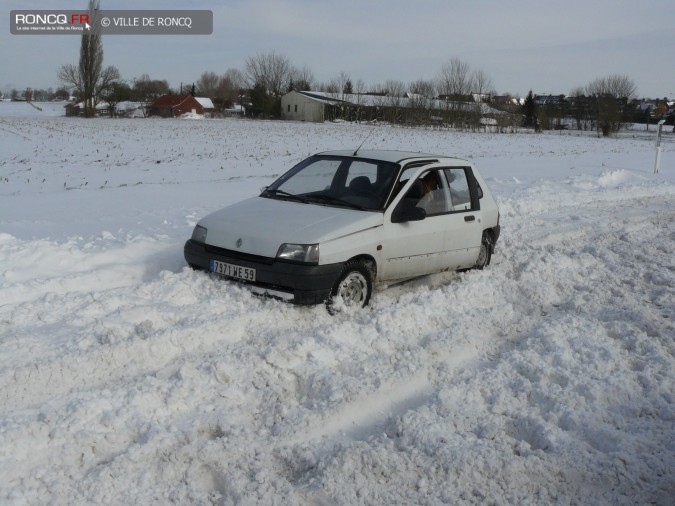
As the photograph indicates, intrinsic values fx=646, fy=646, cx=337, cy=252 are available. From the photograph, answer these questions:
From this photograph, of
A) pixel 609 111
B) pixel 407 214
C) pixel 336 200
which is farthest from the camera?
pixel 609 111

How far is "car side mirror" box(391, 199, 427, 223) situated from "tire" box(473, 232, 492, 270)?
1.65 m

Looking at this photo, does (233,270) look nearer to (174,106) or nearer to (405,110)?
(405,110)

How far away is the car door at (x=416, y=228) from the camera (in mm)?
6895

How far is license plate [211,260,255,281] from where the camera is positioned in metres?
6.27

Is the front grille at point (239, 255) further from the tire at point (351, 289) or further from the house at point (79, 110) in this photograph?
the house at point (79, 110)

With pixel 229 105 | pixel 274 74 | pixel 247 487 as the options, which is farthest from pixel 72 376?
pixel 229 105

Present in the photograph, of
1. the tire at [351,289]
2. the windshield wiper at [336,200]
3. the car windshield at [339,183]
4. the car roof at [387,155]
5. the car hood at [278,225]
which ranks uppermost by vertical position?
the car roof at [387,155]

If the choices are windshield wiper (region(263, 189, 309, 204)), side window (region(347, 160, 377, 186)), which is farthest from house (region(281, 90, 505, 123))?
windshield wiper (region(263, 189, 309, 204))

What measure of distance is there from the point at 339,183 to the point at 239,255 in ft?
5.46

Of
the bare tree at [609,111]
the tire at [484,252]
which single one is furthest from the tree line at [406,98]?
the tire at [484,252]

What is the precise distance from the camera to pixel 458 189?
793 centimetres

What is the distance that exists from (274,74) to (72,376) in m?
102

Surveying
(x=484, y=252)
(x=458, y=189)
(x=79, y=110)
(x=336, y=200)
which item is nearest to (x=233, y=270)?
(x=336, y=200)

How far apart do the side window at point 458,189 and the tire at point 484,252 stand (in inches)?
26.3
